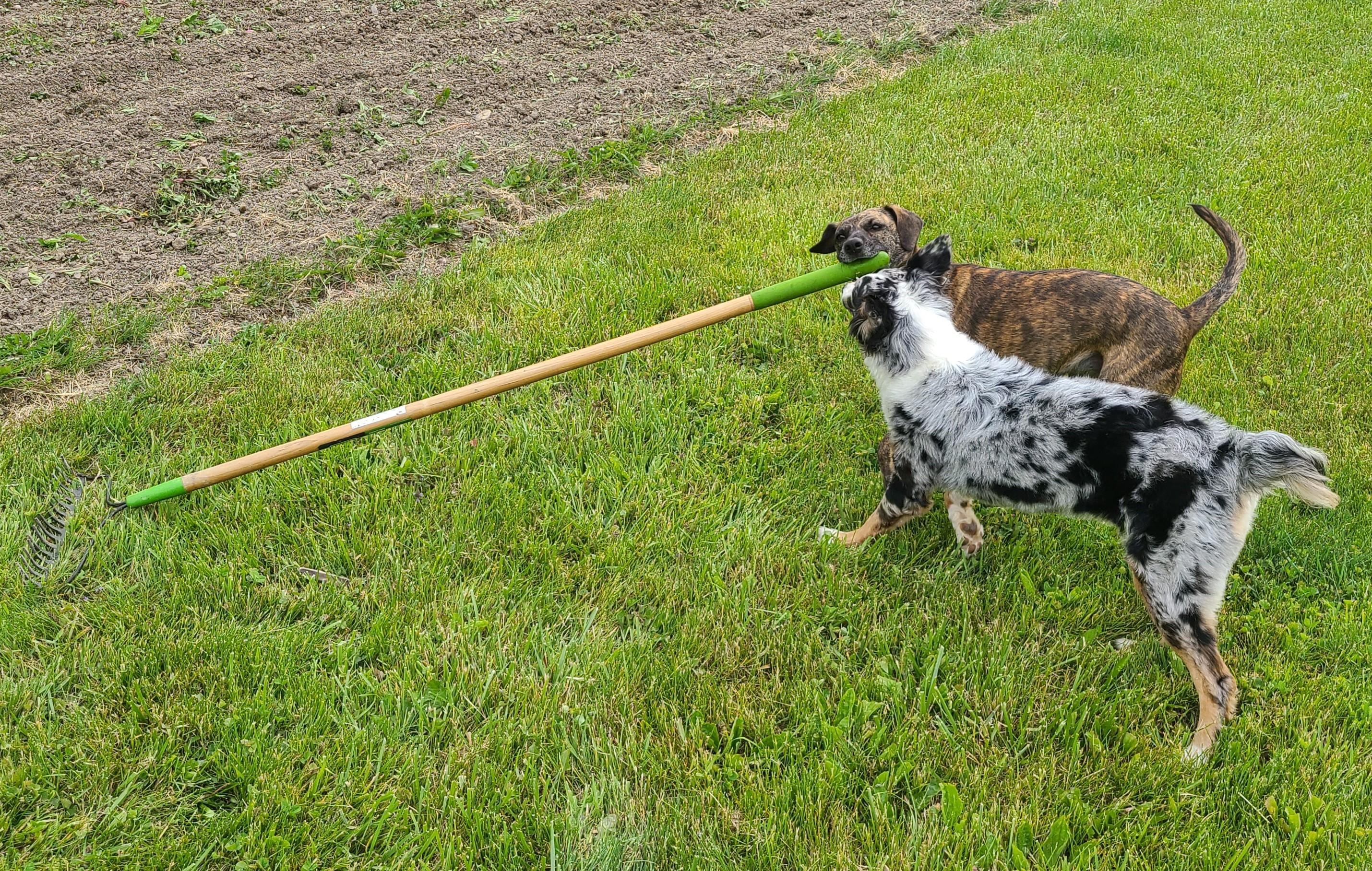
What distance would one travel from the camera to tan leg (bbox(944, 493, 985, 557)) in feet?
12.9

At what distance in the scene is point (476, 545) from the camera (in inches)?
150

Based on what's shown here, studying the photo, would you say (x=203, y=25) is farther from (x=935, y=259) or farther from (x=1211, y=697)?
(x=1211, y=697)

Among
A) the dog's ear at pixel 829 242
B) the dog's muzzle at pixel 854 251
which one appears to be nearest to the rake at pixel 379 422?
the dog's muzzle at pixel 854 251

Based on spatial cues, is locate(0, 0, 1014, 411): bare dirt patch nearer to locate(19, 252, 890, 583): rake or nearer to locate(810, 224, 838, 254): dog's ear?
locate(19, 252, 890, 583): rake

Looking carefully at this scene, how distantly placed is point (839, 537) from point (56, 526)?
3330 mm

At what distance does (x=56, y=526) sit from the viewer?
382 centimetres

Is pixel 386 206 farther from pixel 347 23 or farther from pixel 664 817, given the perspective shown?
pixel 664 817

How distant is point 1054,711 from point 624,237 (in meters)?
4.06

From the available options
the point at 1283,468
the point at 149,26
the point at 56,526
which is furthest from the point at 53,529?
the point at 149,26

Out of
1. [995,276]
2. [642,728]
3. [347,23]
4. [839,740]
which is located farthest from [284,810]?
[347,23]

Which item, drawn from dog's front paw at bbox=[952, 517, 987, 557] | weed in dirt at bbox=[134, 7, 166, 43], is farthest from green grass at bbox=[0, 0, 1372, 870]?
weed in dirt at bbox=[134, 7, 166, 43]

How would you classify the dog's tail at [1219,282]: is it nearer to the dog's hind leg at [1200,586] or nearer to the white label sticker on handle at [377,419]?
the dog's hind leg at [1200,586]

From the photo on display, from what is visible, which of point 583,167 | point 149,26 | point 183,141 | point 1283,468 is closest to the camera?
point 1283,468

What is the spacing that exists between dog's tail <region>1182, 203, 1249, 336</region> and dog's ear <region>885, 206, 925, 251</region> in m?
1.30
